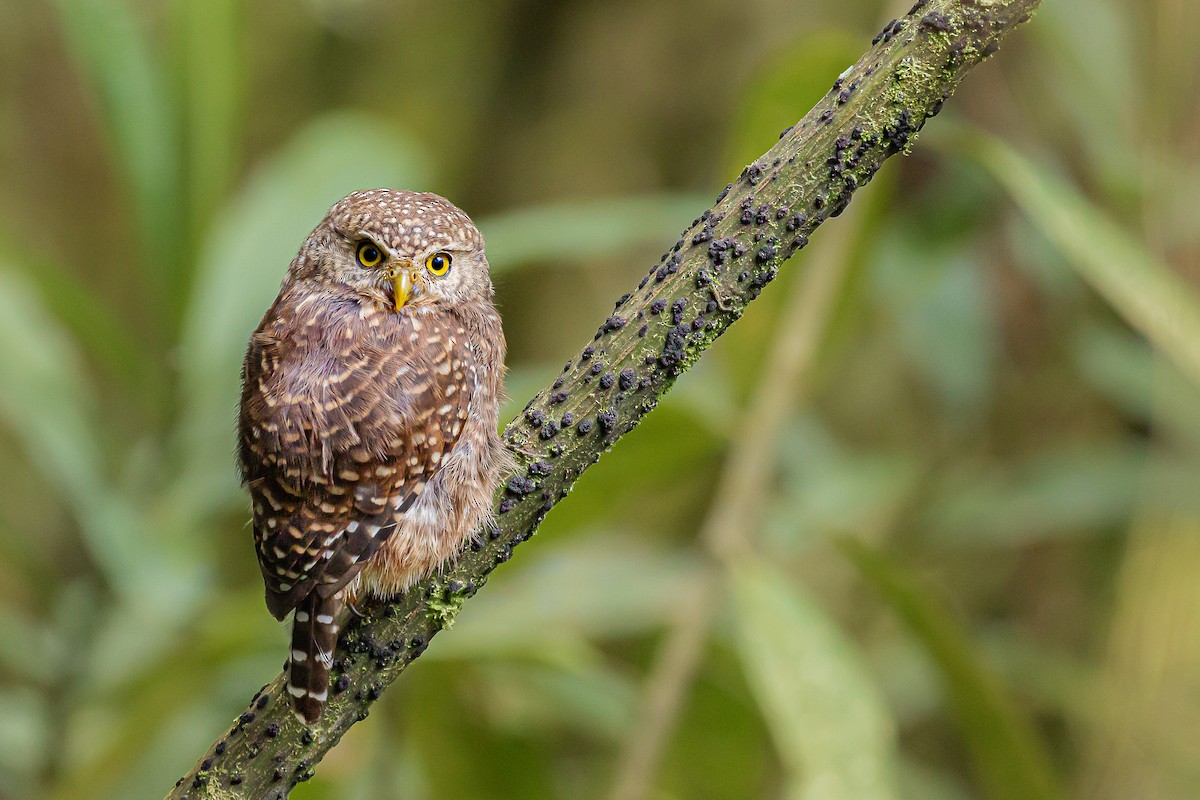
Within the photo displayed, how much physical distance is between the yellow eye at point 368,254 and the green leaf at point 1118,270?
3.70 ft

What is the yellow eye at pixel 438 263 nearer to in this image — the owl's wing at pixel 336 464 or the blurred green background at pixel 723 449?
the owl's wing at pixel 336 464

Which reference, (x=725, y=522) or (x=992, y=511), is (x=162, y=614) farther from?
(x=992, y=511)

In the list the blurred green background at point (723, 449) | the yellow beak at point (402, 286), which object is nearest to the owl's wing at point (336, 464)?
the yellow beak at point (402, 286)

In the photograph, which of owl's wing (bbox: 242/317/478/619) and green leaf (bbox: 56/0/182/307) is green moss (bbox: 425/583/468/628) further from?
green leaf (bbox: 56/0/182/307)

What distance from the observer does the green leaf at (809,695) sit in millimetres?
1845

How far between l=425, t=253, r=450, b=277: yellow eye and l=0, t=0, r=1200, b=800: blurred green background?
513 mm

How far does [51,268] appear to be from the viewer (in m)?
2.62

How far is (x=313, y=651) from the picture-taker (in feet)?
4.37

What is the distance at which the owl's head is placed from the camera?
179 cm

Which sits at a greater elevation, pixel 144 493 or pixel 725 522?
pixel 144 493

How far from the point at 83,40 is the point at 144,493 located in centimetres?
105

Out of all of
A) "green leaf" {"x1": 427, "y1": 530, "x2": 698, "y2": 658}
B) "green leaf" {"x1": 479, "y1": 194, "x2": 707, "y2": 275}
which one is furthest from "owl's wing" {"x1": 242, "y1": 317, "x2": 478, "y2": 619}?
"green leaf" {"x1": 479, "y1": 194, "x2": 707, "y2": 275}

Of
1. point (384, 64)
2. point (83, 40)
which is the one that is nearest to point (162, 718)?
point (83, 40)

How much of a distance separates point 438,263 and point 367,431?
41 cm
